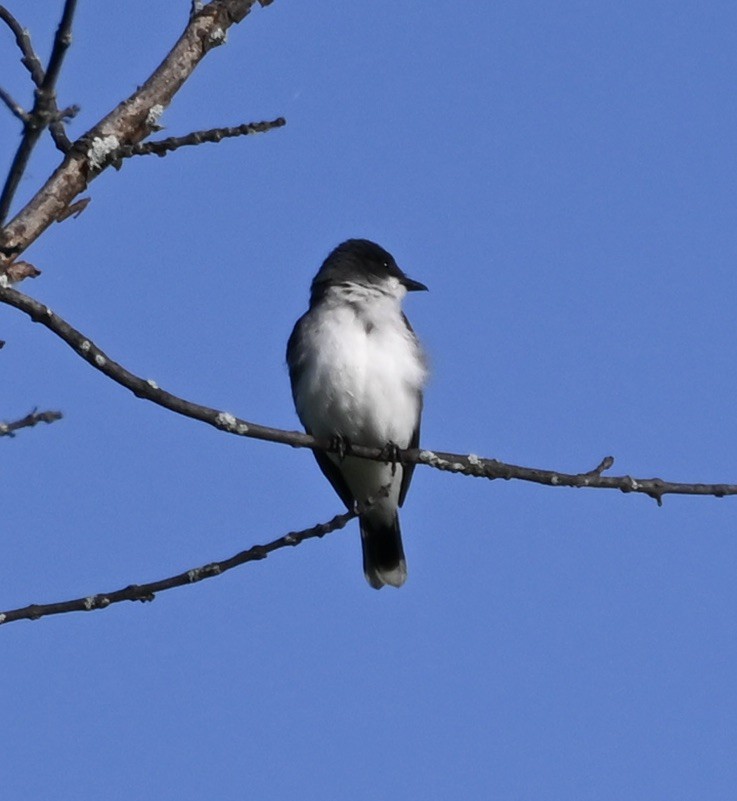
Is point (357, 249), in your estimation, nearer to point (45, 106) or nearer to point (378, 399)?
point (378, 399)

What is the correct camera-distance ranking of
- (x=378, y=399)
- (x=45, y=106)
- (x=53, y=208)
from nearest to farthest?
(x=45, y=106), (x=53, y=208), (x=378, y=399)

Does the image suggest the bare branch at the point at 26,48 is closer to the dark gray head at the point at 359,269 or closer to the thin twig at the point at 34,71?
the thin twig at the point at 34,71

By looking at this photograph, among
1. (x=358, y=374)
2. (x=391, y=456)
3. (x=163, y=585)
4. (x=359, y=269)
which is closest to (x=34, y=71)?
(x=163, y=585)

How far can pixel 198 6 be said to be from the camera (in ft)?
11.9

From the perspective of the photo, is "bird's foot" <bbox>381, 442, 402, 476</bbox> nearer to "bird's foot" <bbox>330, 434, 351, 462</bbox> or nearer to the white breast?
"bird's foot" <bbox>330, 434, 351, 462</bbox>

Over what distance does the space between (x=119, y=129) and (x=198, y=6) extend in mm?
485

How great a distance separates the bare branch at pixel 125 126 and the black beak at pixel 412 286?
15.3ft

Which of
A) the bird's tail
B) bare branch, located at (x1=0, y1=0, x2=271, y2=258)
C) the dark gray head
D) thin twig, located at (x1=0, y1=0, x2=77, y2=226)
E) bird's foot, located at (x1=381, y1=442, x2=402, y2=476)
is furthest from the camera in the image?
the bird's tail

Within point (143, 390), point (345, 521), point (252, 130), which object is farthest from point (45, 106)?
point (345, 521)

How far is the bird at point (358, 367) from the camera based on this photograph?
24.1 feet

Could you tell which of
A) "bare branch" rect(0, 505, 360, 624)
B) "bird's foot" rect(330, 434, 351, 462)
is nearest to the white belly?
"bird's foot" rect(330, 434, 351, 462)

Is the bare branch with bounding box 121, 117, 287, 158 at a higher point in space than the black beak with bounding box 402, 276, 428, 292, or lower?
lower

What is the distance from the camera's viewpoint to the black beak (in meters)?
8.33

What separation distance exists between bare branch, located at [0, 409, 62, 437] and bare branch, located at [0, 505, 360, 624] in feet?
1.39
